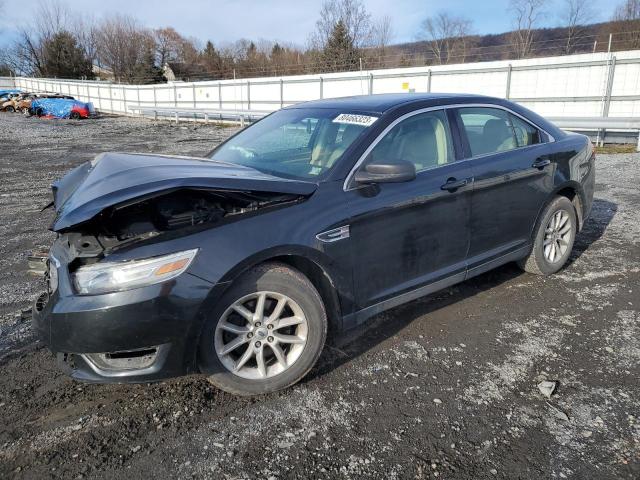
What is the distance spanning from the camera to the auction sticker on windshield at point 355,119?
3.40 meters

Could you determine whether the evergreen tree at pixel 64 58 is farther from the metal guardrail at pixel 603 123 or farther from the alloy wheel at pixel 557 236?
the alloy wheel at pixel 557 236

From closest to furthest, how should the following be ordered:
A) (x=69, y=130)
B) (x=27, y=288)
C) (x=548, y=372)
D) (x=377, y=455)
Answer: (x=377, y=455), (x=548, y=372), (x=27, y=288), (x=69, y=130)

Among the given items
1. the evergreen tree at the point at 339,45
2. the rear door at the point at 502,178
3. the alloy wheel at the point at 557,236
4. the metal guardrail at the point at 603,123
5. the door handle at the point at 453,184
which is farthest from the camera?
the evergreen tree at the point at 339,45

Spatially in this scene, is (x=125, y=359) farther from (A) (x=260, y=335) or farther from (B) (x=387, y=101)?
(B) (x=387, y=101)

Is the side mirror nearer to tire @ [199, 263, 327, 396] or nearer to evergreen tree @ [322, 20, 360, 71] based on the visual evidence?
tire @ [199, 263, 327, 396]

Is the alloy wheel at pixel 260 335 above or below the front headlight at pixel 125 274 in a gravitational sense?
below

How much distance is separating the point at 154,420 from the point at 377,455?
1225 millimetres

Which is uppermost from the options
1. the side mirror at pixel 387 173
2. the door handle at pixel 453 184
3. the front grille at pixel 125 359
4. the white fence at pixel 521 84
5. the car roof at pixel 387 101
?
the white fence at pixel 521 84

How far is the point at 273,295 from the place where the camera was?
2.78 meters

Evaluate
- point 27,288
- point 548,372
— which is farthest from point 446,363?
point 27,288

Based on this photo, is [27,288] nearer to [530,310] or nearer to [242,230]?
[242,230]

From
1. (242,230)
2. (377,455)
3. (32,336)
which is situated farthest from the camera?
(32,336)

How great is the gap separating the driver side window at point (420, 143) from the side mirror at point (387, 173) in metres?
0.19

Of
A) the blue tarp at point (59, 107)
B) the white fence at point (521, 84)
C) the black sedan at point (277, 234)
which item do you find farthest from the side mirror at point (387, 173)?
Answer: the blue tarp at point (59, 107)
